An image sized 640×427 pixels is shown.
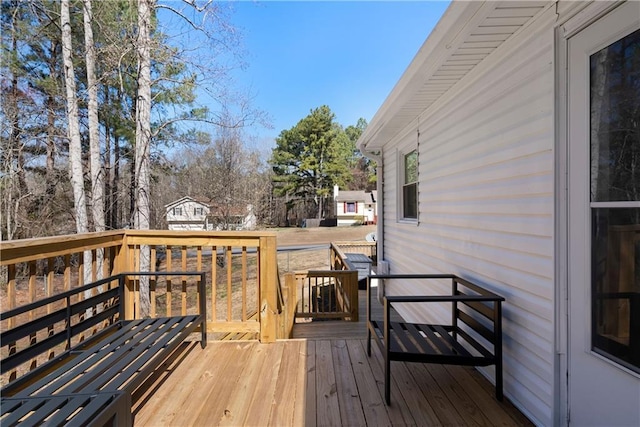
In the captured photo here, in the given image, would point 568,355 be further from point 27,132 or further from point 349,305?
point 27,132

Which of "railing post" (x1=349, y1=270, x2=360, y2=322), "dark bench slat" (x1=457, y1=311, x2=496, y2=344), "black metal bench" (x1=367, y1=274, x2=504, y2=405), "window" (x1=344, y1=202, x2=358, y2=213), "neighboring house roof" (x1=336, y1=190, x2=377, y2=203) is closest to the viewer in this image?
"black metal bench" (x1=367, y1=274, x2=504, y2=405)

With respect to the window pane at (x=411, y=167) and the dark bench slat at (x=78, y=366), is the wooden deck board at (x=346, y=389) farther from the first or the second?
the window pane at (x=411, y=167)

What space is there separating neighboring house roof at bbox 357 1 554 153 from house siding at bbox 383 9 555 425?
83 mm

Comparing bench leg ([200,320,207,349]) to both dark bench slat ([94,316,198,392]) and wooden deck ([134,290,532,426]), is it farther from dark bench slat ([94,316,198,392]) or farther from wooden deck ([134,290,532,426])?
dark bench slat ([94,316,198,392])

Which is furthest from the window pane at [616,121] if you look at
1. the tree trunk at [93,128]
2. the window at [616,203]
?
the tree trunk at [93,128]

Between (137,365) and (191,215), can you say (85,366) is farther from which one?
(191,215)

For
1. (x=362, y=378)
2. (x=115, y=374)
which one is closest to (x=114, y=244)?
(x=115, y=374)

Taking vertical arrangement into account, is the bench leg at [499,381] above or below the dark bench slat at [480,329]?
below

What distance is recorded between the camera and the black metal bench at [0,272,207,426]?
122 cm

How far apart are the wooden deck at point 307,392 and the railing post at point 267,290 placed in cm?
13

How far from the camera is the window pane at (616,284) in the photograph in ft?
4.34

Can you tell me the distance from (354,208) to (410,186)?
88.4 ft

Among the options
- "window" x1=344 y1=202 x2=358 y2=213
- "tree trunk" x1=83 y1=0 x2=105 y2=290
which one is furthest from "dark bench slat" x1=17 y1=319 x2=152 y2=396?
"window" x1=344 y1=202 x2=358 y2=213

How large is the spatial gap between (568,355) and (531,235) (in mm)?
662
